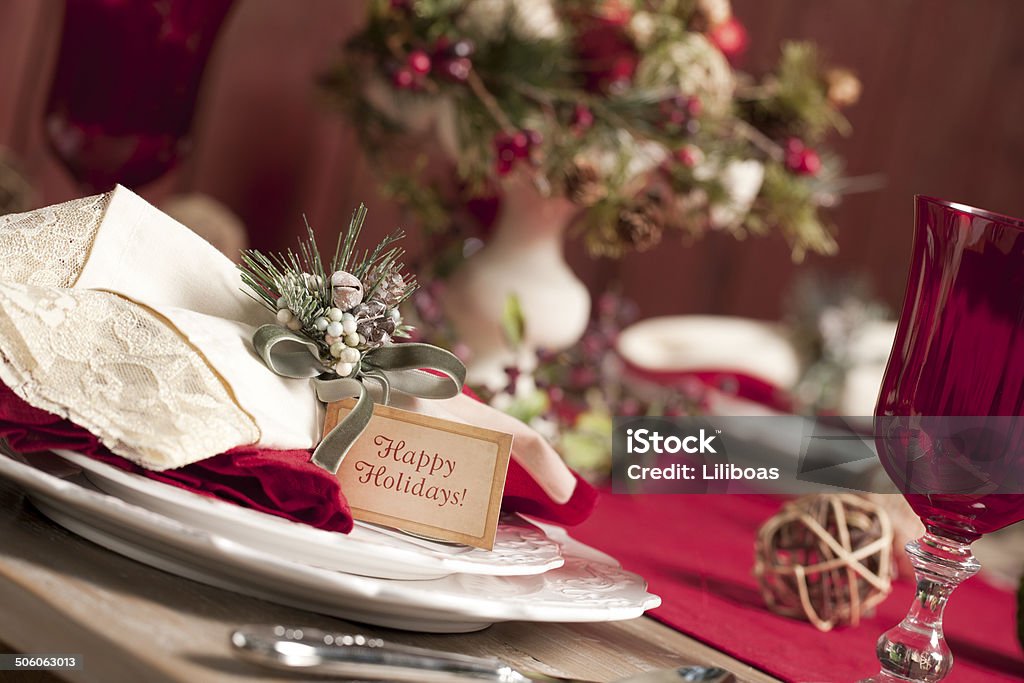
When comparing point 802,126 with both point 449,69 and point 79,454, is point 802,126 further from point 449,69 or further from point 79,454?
point 79,454

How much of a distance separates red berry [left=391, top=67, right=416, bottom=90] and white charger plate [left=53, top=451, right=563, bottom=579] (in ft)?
1.58

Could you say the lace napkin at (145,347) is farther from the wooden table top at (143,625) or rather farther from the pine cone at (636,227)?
the pine cone at (636,227)

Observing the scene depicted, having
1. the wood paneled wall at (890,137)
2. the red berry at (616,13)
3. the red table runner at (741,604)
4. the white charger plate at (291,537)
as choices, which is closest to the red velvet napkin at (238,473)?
the white charger plate at (291,537)

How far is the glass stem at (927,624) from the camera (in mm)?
464

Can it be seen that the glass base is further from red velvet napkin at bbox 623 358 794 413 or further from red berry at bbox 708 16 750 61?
red velvet napkin at bbox 623 358 794 413

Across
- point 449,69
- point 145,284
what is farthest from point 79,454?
point 449,69

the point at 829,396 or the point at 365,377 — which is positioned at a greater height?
the point at 365,377

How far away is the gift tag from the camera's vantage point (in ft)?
1.47

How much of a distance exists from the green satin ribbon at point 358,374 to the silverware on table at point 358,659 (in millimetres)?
94

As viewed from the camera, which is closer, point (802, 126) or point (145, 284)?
point (145, 284)

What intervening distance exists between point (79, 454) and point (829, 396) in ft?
3.13

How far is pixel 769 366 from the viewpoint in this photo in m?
1.23

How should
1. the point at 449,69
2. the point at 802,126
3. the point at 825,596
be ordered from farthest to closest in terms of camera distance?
1. the point at 802,126
2. the point at 449,69
3. the point at 825,596

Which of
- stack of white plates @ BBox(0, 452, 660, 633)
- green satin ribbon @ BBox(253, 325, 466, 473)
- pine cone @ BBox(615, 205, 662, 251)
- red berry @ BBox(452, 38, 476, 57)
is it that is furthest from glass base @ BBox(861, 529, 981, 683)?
red berry @ BBox(452, 38, 476, 57)
